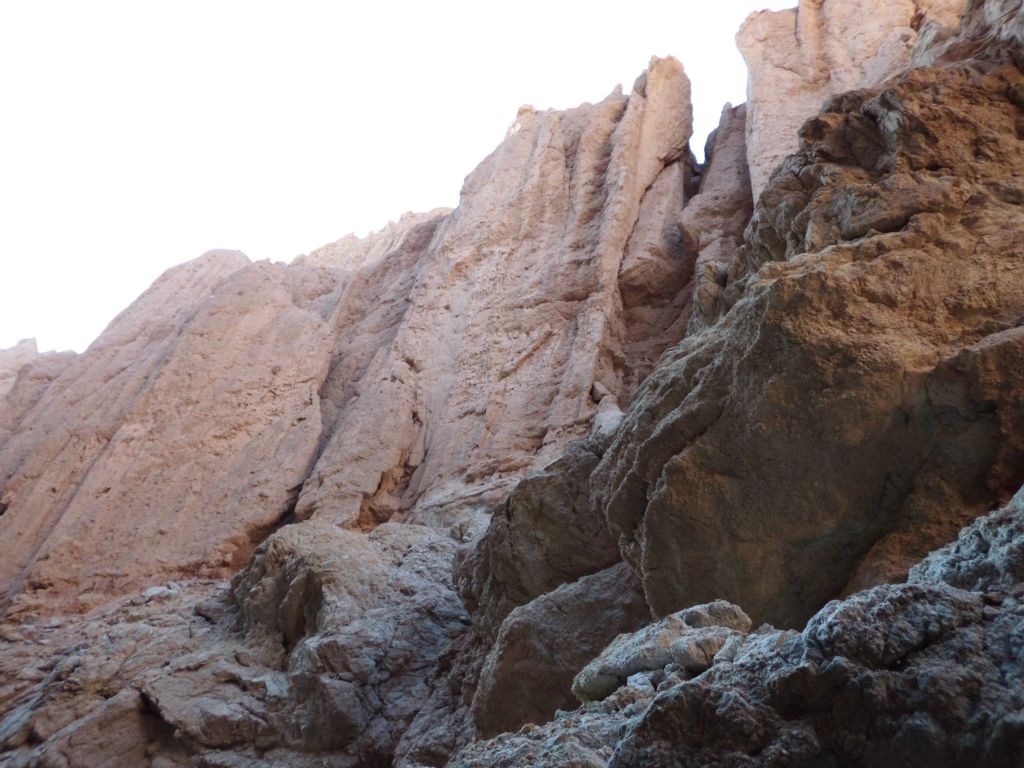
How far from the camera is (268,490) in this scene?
1608 cm

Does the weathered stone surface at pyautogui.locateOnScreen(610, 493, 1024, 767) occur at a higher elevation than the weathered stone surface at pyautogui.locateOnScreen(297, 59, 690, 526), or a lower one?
lower

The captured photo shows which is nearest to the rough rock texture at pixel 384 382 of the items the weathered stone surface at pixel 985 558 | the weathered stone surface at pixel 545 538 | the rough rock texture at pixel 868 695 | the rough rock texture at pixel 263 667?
the rough rock texture at pixel 263 667

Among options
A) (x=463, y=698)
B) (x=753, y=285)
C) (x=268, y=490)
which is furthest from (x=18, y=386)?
(x=753, y=285)

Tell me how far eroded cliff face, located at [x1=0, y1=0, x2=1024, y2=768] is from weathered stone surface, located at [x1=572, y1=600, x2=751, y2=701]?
21 mm

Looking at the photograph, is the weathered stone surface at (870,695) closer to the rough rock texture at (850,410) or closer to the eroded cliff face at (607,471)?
the eroded cliff face at (607,471)

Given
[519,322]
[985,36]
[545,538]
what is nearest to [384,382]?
[519,322]

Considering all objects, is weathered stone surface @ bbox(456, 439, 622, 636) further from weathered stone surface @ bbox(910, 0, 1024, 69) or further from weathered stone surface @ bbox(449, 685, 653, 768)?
weathered stone surface @ bbox(910, 0, 1024, 69)

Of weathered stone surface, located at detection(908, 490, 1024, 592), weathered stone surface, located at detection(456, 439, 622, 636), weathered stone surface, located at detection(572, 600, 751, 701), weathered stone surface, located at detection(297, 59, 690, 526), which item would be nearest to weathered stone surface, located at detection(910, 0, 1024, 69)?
weathered stone surface, located at detection(456, 439, 622, 636)

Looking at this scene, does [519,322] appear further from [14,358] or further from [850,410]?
[14,358]

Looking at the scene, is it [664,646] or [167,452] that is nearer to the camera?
[664,646]

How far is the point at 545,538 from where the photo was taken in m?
7.86

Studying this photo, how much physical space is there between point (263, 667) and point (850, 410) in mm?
7496

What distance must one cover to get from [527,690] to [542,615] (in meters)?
0.61

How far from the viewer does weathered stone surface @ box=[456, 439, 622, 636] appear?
25.1 feet
